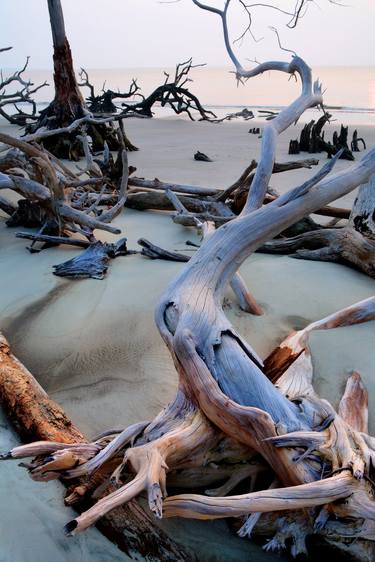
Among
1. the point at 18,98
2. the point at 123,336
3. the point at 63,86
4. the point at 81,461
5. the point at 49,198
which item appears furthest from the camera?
the point at 18,98

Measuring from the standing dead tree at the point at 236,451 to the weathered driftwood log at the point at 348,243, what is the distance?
1578mm

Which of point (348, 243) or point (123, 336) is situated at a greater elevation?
point (348, 243)

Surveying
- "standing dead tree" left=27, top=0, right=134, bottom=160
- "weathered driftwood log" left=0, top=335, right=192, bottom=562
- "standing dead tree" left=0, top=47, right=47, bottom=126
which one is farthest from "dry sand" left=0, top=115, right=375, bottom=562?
"standing dead tree" left=27, top=0, right=134, bottom=160

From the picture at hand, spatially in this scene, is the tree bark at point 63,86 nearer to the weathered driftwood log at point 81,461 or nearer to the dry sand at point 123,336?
the dry sand at point 123,336

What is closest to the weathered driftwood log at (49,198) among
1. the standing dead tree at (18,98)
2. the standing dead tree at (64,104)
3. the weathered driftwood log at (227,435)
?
the weathered driftwood log at (227,435)

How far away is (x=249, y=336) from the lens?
2.71 metres

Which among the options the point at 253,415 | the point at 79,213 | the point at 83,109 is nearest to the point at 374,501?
the point at 253,415

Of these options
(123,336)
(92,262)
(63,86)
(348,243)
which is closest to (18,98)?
(63,86)

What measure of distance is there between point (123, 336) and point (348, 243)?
1.82 m

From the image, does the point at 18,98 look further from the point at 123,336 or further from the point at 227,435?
the point at 227,435

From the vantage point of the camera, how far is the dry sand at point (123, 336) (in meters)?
1.61

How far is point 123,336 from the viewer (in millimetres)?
2754

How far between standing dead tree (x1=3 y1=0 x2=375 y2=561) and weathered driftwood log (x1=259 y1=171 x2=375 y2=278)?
158 cm

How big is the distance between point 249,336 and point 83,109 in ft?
24.9
